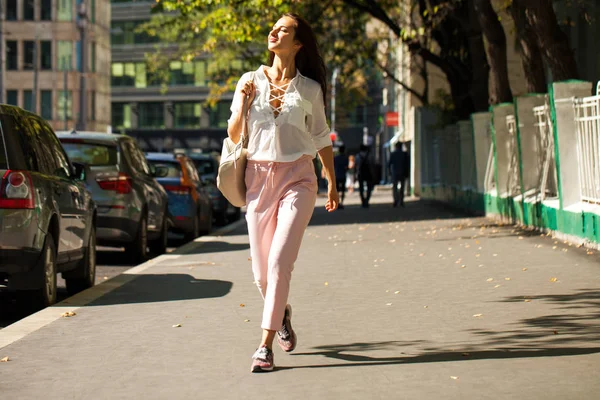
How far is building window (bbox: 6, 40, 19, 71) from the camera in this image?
8912 centimetres

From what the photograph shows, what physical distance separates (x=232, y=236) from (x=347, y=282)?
32.3ft

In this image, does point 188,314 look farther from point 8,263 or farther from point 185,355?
point 185,355

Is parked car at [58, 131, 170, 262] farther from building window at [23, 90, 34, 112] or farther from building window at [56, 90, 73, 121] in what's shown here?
building window at [23, 90, 34, 112]

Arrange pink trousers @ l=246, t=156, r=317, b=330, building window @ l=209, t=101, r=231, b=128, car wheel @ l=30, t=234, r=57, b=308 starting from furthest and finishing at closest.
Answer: building window @ l=209, t=101, r=231, b=128
car wheel @ l=30, t=234, r=57, b=308
pink trousers @ l=246, t=156, r=317, b=330

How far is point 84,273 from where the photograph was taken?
12836 mm

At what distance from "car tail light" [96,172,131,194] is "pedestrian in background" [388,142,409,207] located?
1894 centimetres

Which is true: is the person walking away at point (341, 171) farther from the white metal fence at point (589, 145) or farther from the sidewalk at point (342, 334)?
the sidewalk at point (342, 334)

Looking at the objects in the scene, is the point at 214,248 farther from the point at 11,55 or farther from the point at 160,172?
the point at 11,55

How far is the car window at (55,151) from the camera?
11.9 m


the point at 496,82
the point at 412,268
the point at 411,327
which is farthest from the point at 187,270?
the point at 496,82

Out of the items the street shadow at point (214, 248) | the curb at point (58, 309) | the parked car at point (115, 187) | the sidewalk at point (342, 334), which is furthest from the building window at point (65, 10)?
the sidewalk at point (342, 334)

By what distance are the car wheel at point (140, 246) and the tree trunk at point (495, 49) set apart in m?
9.76

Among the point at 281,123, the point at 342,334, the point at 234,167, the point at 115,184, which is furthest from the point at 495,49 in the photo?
the point at 234,167

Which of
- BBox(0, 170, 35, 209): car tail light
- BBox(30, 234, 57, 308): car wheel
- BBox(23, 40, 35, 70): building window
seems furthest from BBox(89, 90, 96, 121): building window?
BBox(0, 170, 35, 209): car tail light
